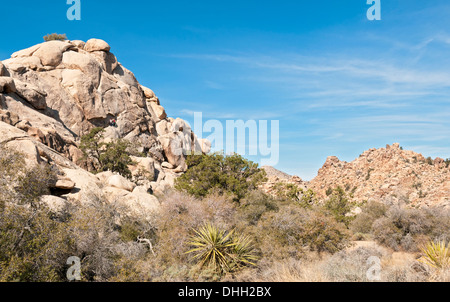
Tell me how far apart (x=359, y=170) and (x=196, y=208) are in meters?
54.1

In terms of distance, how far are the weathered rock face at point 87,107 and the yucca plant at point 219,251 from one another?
705 cm

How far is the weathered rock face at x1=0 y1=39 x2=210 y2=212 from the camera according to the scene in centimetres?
2758

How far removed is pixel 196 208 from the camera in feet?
48.7

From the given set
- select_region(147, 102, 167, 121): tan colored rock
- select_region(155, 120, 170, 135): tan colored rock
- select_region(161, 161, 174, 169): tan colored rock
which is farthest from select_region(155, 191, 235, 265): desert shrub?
select_region(147, 102, 167, 121): tan colored rock

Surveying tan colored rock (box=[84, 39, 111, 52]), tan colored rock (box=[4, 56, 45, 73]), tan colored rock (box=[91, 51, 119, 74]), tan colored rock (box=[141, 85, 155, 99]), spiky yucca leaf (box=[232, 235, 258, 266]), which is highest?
tan colored rock (box=[84, 39, 111, 52])

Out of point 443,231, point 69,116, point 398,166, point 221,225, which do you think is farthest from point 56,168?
point 398,166

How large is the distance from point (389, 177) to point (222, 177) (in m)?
40.9

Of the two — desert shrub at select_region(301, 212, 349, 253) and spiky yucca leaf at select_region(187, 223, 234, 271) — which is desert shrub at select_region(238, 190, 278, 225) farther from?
spiky yucca leaf at select_region(187, 223, 234, 271)

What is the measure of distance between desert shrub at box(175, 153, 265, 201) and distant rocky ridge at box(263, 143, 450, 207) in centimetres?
2204

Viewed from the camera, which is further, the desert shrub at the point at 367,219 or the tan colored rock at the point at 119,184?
the desert shrub at the point at 367,219

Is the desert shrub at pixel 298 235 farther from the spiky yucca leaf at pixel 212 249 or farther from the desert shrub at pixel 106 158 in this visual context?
the desert shrub at pixel 106 158

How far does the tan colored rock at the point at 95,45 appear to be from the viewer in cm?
4791

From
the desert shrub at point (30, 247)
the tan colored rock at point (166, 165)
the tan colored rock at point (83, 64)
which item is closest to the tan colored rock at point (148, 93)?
the tan colored rock at point (83, 64)
